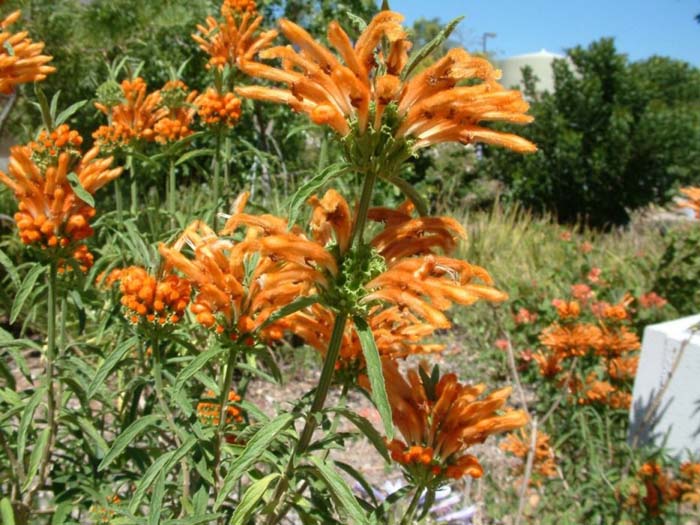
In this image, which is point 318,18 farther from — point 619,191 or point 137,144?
point 619,191

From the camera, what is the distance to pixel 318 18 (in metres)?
6.00

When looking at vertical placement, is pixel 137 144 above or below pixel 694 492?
above

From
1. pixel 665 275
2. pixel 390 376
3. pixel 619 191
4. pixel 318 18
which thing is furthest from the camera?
pixel 619 191

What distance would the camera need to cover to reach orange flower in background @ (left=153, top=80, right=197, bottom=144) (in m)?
2.48

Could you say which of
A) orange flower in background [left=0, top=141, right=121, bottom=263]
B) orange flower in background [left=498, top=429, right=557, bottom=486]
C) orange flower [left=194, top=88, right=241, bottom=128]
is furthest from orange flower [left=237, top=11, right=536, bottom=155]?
orange flower in background [left=498, top=429, right=557, bottom=486]

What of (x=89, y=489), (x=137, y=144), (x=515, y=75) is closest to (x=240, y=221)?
(x=89, y=489)

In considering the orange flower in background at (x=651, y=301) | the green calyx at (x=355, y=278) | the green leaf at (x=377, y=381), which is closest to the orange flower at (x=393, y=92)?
the green calyx at (x=355, y=278)

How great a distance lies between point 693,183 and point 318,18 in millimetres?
6976

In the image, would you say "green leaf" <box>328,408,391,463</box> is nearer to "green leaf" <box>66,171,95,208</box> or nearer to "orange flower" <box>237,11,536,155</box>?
"orange flower" <box>237,11,536,155</box>

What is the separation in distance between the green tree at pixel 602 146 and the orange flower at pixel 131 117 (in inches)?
310

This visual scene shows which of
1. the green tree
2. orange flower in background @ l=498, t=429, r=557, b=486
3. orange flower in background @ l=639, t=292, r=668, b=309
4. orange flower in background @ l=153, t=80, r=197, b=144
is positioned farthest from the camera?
the green tree

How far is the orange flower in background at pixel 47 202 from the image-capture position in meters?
1.49

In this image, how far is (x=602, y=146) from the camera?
30.3 ft

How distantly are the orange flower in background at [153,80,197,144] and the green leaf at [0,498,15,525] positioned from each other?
58.0 inches
